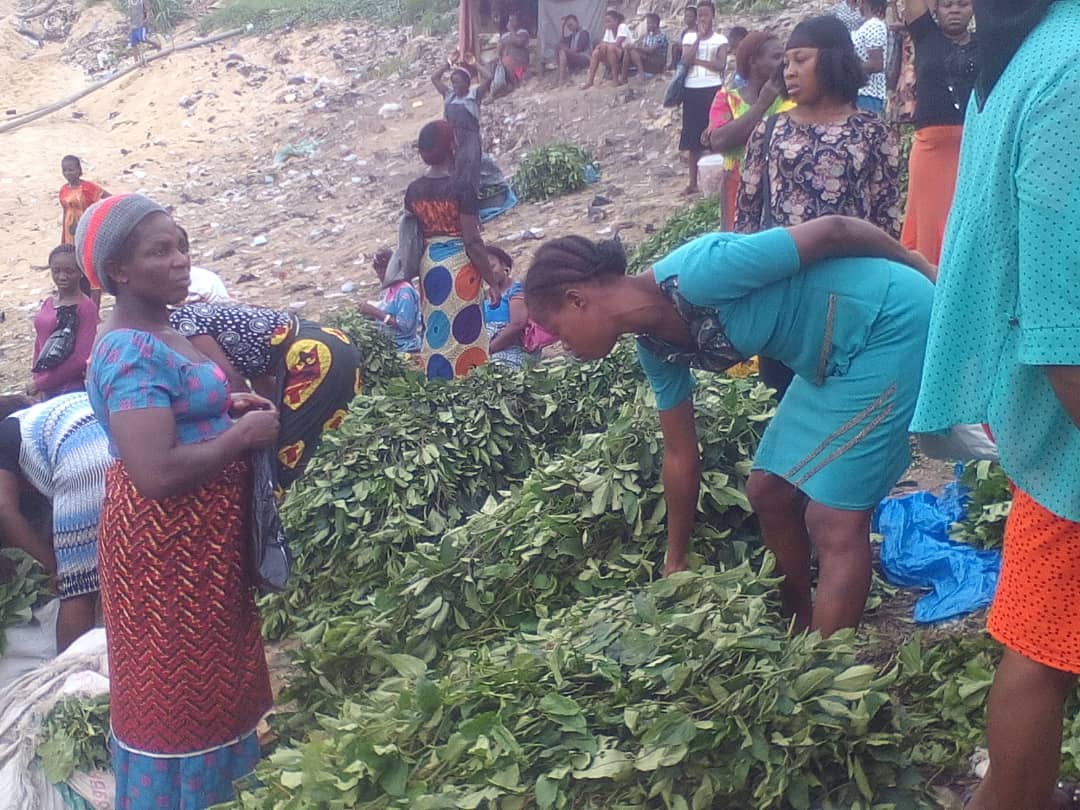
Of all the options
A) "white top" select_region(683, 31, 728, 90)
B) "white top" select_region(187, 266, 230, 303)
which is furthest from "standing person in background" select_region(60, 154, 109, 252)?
"white top" select_region(187, 266, 230, 303)

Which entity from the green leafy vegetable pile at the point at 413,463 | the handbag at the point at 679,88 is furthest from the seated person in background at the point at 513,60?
the green leafy vegetable pile at the point at 413,463

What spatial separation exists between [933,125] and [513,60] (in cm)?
Answer: 1084

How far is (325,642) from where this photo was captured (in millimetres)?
3049

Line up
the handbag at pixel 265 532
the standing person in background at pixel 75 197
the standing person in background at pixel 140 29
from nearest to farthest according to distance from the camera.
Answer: the handbag at pixel 265 532, the standing person in background at pixel 75 197, the standing person in background at pixel 140 29

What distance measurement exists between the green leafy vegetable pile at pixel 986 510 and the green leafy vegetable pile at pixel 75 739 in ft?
8.69

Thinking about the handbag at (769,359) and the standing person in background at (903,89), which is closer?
the handbag at (769,359)

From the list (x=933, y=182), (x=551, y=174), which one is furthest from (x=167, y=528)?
(x=551, y=174)

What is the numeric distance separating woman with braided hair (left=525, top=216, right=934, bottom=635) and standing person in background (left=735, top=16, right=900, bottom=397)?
1.11 meters

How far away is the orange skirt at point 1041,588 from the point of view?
1644mm

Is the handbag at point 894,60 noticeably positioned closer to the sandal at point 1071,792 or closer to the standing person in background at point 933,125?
the standing person in background at point 933,125

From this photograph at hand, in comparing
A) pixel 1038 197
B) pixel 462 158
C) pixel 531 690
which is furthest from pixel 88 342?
pixel 1038 197

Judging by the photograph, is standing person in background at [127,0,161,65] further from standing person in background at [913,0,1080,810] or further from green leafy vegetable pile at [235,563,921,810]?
standing person in background at [913,0,1080,810]

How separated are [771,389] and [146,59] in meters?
19.1

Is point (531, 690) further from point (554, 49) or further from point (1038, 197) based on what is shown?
point (554, 49)
